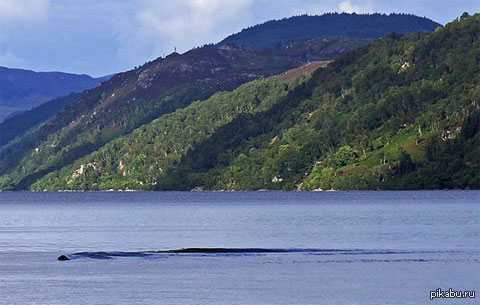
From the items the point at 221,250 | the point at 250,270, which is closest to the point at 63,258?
the point at 221,250

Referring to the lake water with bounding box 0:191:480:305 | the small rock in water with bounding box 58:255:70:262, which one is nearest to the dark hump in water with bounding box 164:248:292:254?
the lake water with bounding box 0:191:480:305

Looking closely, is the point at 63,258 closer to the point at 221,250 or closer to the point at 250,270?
the point at 221,250

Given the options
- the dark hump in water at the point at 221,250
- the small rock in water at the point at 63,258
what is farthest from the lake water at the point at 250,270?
the small rock in water at the point at 63,258

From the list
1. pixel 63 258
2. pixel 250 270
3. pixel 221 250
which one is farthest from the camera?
pixel 221 250

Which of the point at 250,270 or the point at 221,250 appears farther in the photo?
the point at 221,250

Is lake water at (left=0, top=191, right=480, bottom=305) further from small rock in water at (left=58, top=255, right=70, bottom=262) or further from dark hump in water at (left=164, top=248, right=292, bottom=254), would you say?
small rock in water at (left=58, top=255, right=70, bottom=262)

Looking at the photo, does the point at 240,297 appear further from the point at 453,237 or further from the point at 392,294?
the point at 453,237

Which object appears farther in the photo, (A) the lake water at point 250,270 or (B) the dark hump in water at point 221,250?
(B) the dark hump in water at point 221,250

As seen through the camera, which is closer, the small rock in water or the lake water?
the lake water

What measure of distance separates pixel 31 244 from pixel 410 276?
82.3 m

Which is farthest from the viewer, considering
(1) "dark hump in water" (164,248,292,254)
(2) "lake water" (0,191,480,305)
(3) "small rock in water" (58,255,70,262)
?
(1) "dark hump in water" (164,248,292,254)

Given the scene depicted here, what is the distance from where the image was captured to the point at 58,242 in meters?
191

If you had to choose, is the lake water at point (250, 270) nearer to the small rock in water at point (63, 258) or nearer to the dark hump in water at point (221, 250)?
Result: the dark hump in water at point (221, 250)

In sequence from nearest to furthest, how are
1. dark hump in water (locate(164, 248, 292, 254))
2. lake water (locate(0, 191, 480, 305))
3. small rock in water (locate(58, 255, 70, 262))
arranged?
lake water (locate(0, 191, 480, 305)) → small rock in water (locate(58, 255, 70, 262)) → dark hump in water (locate(164, 248, 292, 254))
